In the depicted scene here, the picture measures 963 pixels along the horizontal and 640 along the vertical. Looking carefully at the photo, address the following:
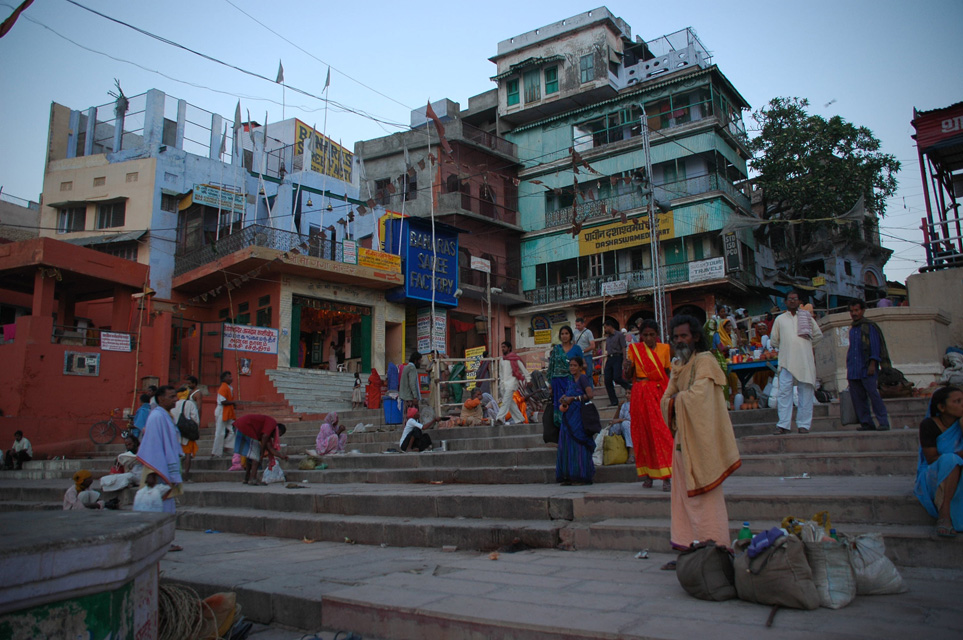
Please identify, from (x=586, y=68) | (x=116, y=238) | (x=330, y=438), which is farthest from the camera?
(x=586, y=68)

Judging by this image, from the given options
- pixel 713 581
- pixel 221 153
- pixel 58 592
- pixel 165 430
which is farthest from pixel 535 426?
pixel 221 153

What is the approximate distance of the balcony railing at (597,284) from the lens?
26234 millimetres

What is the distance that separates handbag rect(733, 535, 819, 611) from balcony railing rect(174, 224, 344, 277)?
63.0 ft

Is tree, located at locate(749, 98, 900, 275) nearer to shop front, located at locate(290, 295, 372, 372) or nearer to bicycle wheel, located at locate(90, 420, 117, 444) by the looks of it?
shop front, located at locate(290, 295, 372, 372)

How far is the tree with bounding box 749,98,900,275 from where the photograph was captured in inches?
963

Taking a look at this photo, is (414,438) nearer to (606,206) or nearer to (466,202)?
(466,202)

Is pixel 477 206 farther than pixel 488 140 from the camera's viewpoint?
No

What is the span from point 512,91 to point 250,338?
18.6 m

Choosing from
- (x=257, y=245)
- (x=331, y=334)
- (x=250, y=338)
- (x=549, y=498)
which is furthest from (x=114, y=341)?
(x=549, y=498)

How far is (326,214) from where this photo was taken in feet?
84.7

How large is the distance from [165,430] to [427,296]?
1920 cm

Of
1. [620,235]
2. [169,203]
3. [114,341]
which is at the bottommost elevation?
[114,341]

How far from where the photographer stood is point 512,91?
31328mm

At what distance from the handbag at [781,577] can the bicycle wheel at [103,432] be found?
1725cm
